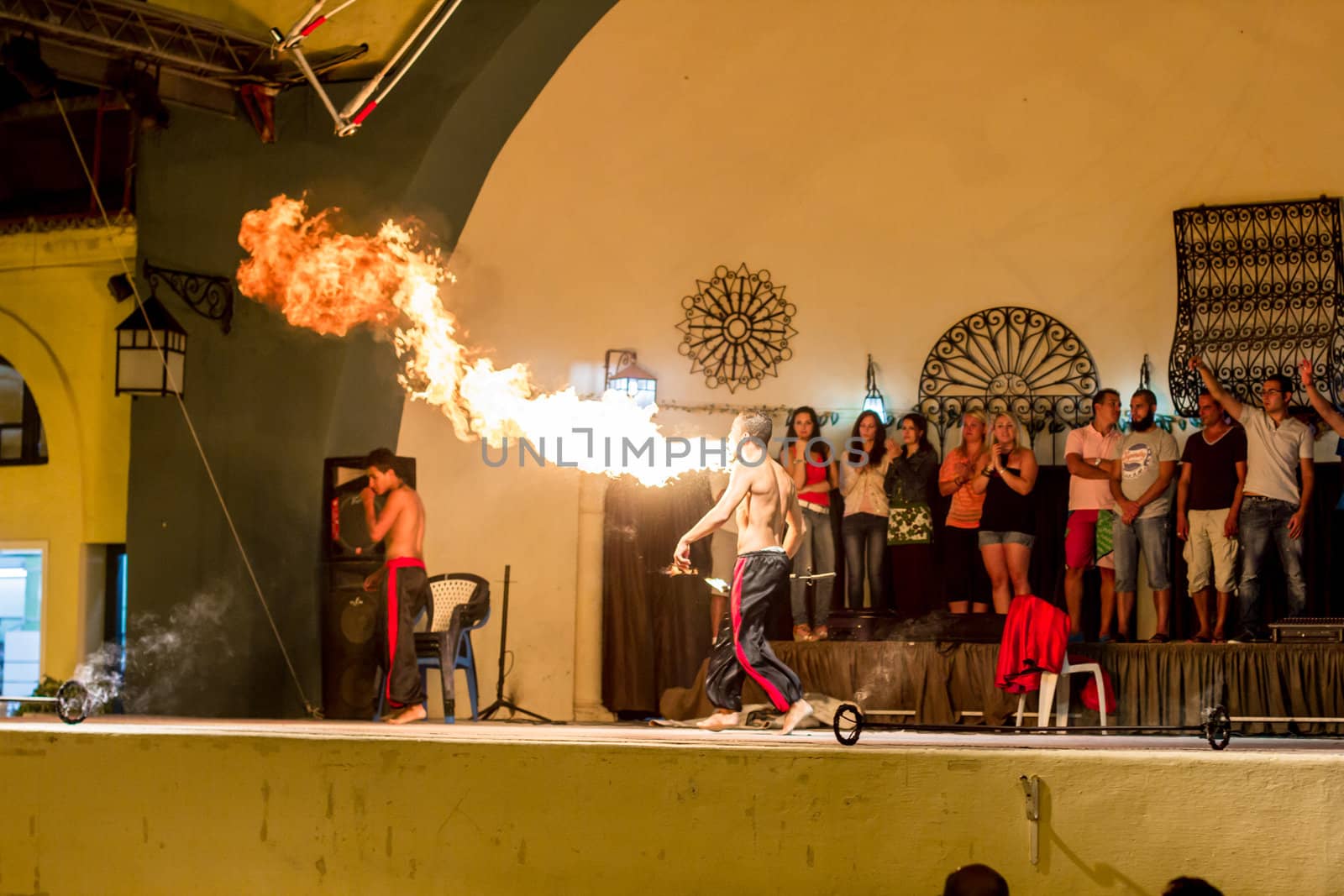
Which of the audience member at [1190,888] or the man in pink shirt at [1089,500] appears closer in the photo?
the audience member at [1190,888]

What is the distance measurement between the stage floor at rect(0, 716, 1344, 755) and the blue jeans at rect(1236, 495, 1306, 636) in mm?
1455

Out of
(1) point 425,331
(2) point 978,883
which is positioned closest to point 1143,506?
(1) point 425,331

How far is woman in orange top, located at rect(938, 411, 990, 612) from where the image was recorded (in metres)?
9.91

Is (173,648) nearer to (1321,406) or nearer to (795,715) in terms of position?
(795,715)

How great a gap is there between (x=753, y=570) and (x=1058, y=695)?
8.05ft

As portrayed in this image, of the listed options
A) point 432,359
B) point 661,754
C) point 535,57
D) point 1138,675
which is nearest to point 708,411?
point 432,359

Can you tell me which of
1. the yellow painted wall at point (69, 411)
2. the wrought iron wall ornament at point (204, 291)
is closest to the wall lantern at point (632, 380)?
the wrought iron wall ornament at point (204, 291)

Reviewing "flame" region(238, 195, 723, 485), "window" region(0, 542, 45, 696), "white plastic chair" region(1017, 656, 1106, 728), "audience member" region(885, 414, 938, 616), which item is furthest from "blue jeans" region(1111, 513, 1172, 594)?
"window" region(0, 542, 45, 696)

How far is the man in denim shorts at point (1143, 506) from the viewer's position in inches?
368

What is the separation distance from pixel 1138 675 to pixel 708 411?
4016mm

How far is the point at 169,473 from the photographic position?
11.0 m

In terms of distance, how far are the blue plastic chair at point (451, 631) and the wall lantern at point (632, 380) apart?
6.11ft

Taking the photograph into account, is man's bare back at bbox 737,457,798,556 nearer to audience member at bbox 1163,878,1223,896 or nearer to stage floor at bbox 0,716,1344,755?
stage floor at bbox 0,716,1344,755

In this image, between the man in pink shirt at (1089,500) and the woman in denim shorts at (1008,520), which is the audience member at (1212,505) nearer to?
the man in pink shirt at (1089,500)
